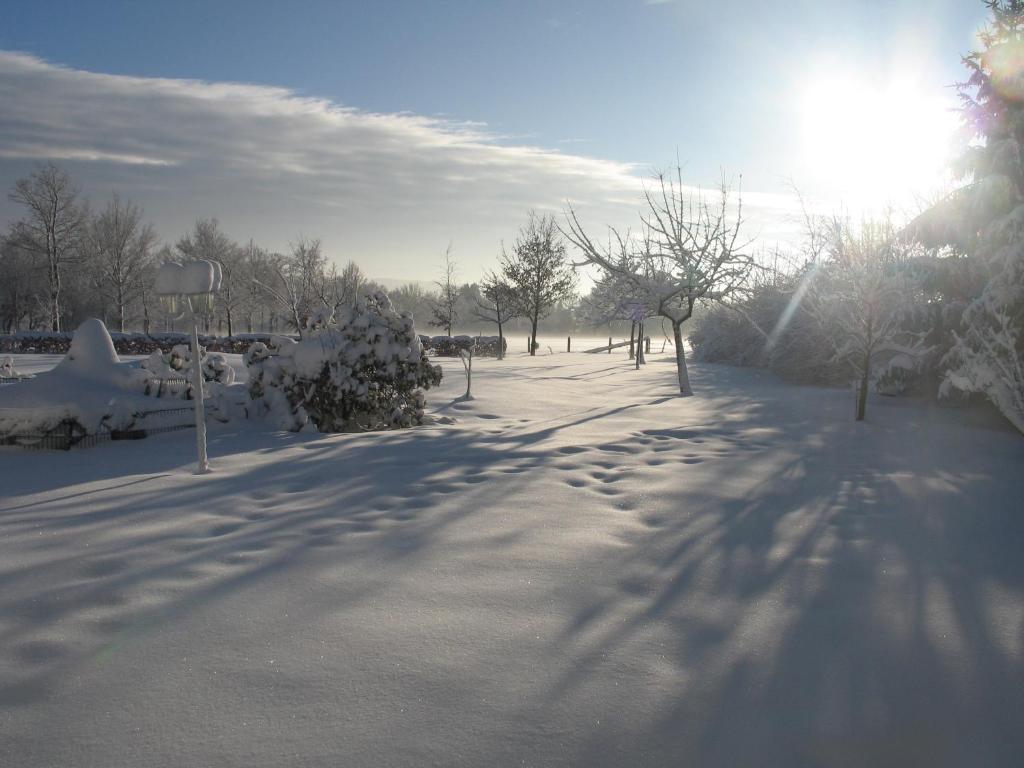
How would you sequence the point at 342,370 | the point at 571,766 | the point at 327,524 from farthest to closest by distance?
the point at 342,370 < the point at 327,524 < the point at 571,766

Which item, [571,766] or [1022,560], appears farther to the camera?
[1022,560]

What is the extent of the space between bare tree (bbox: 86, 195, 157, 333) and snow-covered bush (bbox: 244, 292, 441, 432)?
134 ft

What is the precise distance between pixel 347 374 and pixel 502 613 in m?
7.03

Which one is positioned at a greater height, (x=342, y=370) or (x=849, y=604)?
(x=342, y=370)

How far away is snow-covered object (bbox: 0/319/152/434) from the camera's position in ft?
27.1

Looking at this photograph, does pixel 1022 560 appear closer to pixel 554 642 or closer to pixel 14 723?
pixel 554 642

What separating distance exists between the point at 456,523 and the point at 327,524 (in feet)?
3.39

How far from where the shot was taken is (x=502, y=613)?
397 centimetres

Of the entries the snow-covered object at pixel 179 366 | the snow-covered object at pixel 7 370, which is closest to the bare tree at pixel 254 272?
the snow-covered object at pixel 7 370

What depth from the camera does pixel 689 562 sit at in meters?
4.88

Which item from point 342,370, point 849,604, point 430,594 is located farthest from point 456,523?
point 342,370

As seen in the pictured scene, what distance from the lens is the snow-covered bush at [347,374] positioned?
34.1ft

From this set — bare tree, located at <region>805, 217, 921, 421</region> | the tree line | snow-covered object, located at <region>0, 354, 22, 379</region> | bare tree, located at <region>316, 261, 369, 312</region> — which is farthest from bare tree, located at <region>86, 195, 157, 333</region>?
bare tree, located at <region>805, 217, 921, 421</region>

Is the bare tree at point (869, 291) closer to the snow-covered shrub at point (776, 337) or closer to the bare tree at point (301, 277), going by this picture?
the snow-covered shrub at point (776, 337)
